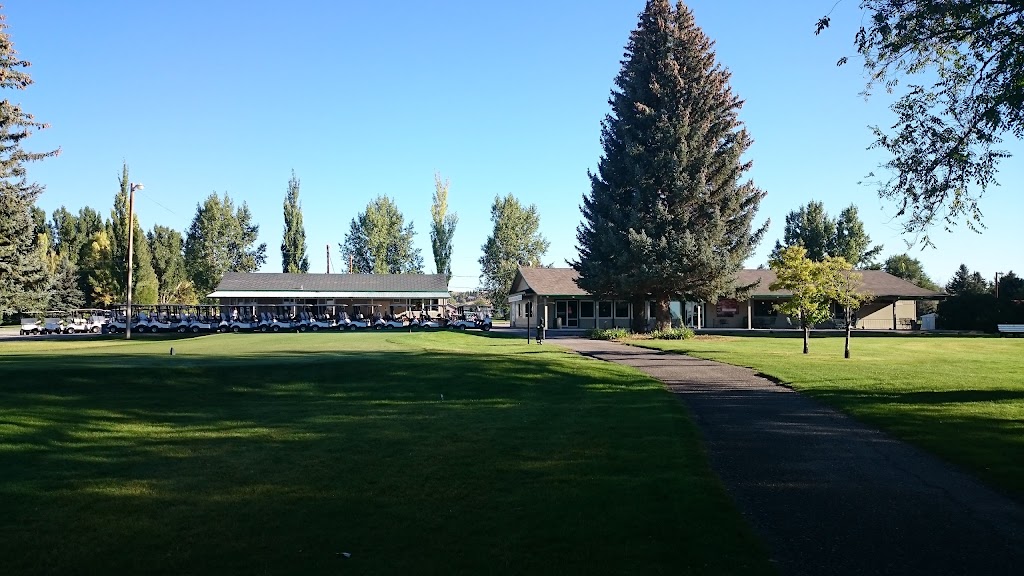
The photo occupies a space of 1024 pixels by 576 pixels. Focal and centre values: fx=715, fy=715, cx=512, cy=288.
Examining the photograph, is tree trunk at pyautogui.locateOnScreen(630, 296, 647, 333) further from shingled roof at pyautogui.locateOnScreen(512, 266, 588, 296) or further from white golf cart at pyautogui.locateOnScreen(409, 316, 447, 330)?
white golf cart at pyautogui.locateOnScreen(409, 316, 447, 330)

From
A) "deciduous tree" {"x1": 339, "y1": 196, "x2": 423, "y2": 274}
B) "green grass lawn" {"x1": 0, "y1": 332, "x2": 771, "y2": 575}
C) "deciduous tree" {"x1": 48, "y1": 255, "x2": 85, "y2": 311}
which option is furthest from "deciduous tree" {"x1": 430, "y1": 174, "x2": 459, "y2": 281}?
"green grass lawn" {"x1": 0, "y1": 332, "x2": 771, "y2": 575}

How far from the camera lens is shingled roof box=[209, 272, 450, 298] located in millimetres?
64125

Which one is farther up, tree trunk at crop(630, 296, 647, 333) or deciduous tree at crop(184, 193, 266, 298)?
deciduous tree at crop(184, 193, 266, 298)

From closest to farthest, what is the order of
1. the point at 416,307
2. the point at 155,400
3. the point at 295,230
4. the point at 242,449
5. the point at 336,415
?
the point at 242,449 < the point at 336,415 < the point at 155,400 < the point at 416,307 < the point at 295,230

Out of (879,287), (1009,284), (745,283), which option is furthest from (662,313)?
(1009,284)

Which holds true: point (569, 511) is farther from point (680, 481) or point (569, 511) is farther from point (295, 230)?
point (295, 230)

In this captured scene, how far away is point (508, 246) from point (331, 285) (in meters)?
27.3

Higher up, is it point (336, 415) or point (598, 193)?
point (598, 193)

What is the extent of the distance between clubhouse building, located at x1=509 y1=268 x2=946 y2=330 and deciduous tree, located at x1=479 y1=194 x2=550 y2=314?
25.3 metres

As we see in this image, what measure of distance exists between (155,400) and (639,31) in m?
35.8

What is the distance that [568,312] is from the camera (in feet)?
191

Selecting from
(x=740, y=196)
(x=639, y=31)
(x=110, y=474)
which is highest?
(x=639, y=31)

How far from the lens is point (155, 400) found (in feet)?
46.9

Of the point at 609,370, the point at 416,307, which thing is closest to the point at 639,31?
the point at 609,370
